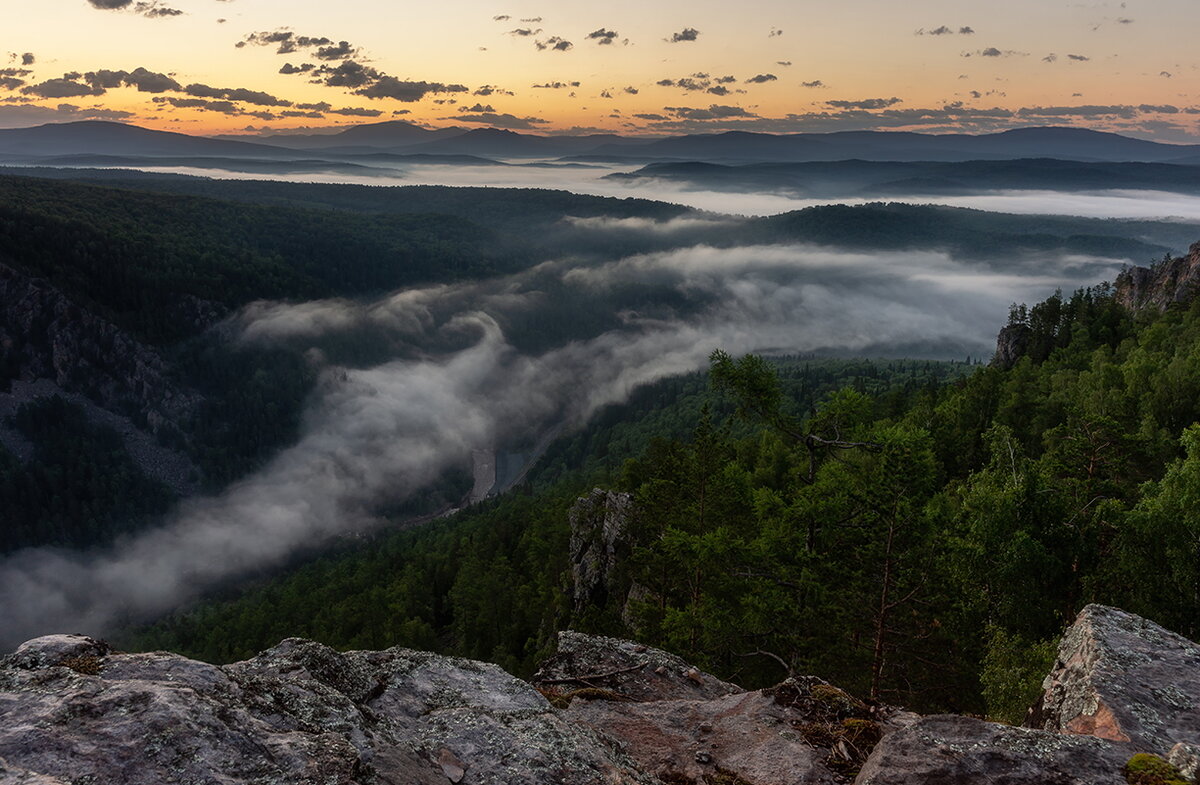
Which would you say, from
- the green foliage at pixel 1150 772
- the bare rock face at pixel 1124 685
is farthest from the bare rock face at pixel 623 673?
the green foliage at pixel 1150 772

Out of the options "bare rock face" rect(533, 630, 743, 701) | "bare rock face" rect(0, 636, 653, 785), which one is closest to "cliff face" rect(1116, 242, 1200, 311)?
"bare rock face" rect(533, 630, 743, 701)

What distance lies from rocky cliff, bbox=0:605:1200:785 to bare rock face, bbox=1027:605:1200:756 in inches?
1.2

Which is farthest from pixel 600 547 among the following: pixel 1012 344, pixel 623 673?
pixel 1012 344

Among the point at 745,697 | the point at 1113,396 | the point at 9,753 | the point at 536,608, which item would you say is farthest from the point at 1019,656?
the point at 536,608

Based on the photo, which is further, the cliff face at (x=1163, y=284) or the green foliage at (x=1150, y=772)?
the cliff face at (x=1163, y=284)

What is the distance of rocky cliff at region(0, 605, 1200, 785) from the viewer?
6.17 meters

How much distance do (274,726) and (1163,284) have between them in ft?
503

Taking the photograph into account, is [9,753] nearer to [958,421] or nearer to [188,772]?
[188,772]

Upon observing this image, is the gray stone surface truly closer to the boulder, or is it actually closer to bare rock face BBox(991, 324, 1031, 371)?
the boulder

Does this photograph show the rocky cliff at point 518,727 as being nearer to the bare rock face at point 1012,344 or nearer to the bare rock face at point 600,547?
the bare rock face at point 600,547

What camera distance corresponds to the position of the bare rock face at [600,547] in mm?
50572

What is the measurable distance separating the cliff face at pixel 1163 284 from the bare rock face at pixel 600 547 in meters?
106

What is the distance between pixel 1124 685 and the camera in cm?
1002

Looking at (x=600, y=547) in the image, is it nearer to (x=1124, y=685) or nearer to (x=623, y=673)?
(x=623, y=673)
